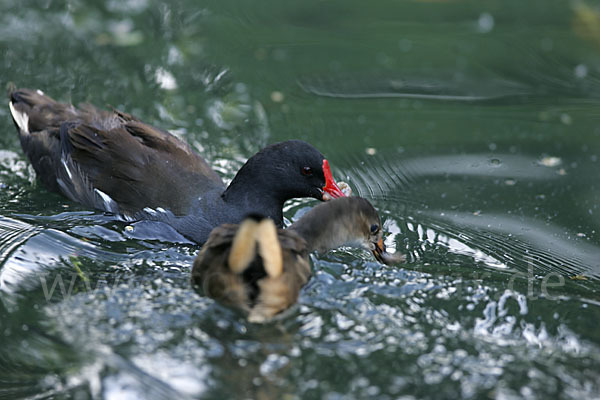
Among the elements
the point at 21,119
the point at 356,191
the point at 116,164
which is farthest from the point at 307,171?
the point at 21,119

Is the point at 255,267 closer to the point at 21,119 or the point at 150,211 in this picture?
the point at 150,211

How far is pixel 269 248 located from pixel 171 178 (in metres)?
1.49

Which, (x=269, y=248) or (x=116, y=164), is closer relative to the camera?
(x=269, y=248)

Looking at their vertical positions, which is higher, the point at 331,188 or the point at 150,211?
the point at 331,188

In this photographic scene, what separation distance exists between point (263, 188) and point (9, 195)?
72.2 inches

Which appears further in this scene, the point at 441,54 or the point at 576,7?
the point at 576,7

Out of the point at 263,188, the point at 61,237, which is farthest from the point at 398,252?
the point at 61,237

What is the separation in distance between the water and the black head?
54cm

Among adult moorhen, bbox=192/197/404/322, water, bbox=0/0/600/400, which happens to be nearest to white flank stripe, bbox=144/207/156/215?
water, bbox=0/0/600/400

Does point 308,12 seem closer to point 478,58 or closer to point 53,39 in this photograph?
point 478,58

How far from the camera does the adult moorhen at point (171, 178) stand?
4691mm

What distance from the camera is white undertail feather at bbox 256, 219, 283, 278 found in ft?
11.2

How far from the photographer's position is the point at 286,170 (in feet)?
15.4

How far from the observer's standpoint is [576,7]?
8305 mm
